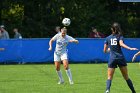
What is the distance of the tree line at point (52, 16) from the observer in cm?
3800

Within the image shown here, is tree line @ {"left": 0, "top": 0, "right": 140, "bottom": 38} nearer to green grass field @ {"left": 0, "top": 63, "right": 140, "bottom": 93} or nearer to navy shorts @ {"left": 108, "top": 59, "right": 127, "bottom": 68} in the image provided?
green grass field @ {"left": 0, "top": 63, "right": 140, "bottom": 93}

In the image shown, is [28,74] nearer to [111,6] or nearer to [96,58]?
[96,58]

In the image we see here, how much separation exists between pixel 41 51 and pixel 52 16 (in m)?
8.88

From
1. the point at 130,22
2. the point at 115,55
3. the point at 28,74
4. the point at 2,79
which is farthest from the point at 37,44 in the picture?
the point at 115,55

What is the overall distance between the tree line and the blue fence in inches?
309

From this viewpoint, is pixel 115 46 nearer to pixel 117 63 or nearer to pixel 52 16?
pixel 117 63

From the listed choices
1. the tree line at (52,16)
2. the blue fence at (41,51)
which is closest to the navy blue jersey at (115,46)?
the blue fence at (41,51)

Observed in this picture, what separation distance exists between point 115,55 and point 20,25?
79.2 feet

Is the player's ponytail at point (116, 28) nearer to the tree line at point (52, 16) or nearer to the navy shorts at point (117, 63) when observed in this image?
the navy shorts at point (117, 63)

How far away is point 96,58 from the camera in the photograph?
99.7ft

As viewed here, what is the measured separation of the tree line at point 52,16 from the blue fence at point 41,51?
7.86 m

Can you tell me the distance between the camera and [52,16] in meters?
38.3

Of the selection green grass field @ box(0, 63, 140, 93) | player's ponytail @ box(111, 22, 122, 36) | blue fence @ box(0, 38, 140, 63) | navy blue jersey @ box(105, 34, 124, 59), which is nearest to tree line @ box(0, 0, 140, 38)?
blue fence @ box(0, 38, 140, 63)

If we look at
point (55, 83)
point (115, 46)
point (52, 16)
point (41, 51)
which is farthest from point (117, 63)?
point (52, 16)
